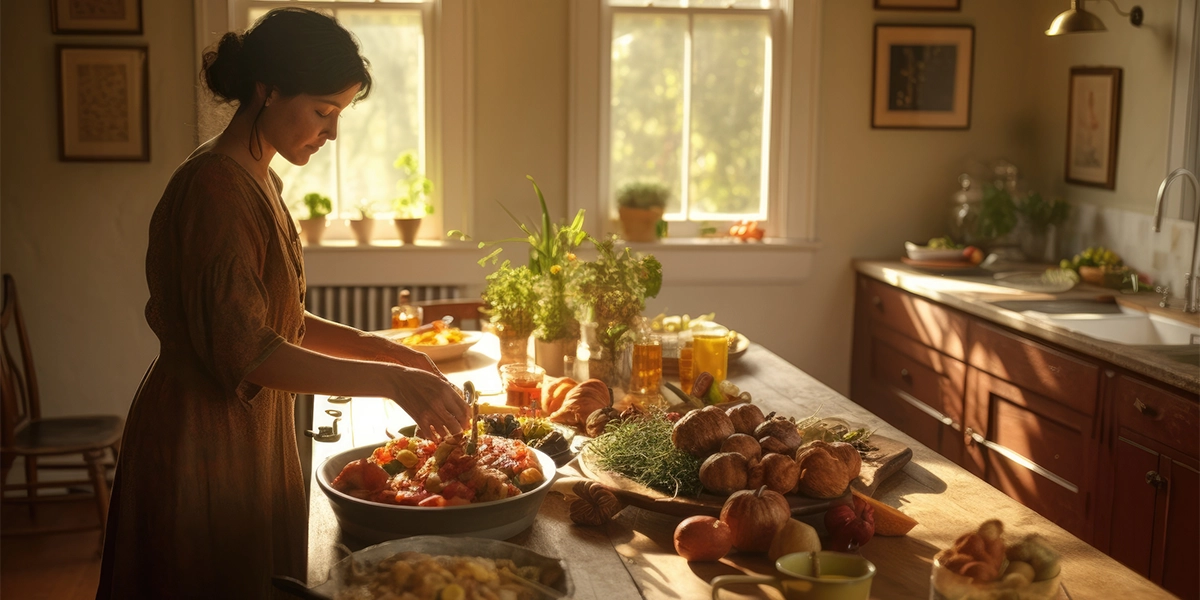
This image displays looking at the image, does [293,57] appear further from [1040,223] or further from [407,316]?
[1040,223]

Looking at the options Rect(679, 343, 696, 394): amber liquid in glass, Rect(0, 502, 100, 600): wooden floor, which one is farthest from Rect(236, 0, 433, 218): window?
Rect(679, 343, 696, 394): amber liquid in glass

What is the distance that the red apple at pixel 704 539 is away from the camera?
1493 mm

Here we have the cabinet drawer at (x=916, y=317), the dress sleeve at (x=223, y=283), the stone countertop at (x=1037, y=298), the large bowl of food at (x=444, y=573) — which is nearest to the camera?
the large bowl of food at (x=444, y=573)

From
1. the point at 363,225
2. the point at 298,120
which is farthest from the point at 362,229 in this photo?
the point at 298,120

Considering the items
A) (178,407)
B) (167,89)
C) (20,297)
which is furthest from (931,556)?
(20,297)

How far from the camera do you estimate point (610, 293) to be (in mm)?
2566

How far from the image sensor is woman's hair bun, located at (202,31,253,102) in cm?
170

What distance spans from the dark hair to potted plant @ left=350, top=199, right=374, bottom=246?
2611 mm

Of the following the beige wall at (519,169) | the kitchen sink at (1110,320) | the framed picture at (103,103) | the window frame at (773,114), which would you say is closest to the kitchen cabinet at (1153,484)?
the kitchen sink at (1110,320)

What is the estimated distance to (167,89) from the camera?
4.18 meters

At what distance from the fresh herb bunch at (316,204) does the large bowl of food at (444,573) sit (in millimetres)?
3052

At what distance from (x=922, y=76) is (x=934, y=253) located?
808 millimetres

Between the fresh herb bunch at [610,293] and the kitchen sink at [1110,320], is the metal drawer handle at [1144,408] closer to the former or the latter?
the kitchen sink at [1110,320]

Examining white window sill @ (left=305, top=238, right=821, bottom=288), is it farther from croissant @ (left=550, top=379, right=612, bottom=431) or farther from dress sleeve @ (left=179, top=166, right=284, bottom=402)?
dress sleeve @ (left=179, top=166, right=284, bottom=402)
